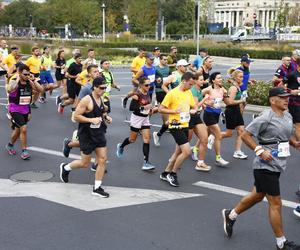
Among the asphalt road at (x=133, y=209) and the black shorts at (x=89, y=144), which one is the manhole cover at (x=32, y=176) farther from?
the black shorts at (x=89, y=144)

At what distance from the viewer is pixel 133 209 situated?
6668 mm

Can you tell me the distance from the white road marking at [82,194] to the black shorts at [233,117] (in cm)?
233

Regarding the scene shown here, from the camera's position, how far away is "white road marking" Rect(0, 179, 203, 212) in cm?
688

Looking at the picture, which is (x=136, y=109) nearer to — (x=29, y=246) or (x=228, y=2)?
(x=29, y=246)

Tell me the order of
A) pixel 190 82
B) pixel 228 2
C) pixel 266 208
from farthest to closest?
pixel 228 2 < pixel 190 82 < pixel 266 208

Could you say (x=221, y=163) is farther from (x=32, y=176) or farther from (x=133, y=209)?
(x=32, y=176)

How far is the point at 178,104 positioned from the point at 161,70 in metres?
4.54

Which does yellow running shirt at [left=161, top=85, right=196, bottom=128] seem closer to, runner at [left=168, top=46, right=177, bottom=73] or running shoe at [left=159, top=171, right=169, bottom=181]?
running shoe at [left=159, top=171, right=169, bottom=181]

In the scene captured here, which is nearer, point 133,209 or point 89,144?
point 133,209

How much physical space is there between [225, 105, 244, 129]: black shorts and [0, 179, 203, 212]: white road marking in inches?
91.7

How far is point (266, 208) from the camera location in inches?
264

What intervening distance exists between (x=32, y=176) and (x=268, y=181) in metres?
4.37

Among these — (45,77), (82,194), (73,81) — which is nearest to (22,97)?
(82,194)

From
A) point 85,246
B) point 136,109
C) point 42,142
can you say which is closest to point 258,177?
point 85,246
